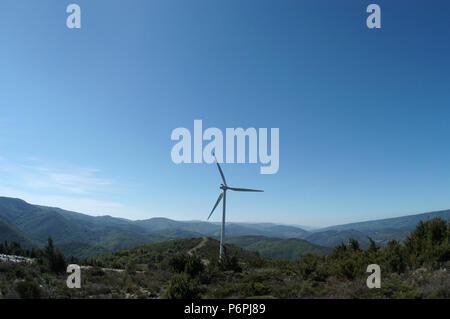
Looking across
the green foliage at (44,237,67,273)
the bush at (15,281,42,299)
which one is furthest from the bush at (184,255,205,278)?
the green foliage at (44,237,67,273)

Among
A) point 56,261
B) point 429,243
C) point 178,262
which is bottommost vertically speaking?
point 178,262

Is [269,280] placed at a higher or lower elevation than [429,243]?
lower

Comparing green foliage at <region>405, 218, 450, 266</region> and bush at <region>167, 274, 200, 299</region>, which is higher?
green foliage at <region>405, 218, 450, 266</region>

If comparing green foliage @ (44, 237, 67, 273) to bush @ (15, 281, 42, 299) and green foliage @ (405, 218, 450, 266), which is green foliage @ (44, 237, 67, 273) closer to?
bush @ (15, 281, 42, 299)

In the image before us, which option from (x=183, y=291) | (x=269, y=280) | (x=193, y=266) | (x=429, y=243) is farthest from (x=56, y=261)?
(x=429, y=243)

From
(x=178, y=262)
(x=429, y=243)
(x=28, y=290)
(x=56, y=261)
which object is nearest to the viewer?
(x=28, y=290)

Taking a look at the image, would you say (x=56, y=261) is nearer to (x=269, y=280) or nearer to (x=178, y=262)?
(x=178, y=262)

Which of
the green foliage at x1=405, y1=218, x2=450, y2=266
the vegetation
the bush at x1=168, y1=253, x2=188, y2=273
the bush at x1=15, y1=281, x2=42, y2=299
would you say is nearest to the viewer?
the bush at x1=15, y1=281, x2=42, y2=299

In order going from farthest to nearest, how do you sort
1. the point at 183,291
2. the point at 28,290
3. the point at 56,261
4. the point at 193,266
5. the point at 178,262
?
the point at 178,262
the point at 193,266
the point at 56,261
the point at 183,291
the point at 28,290

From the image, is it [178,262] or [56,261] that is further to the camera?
[178,262]

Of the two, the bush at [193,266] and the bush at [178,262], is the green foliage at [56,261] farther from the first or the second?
the bush at [193,266]

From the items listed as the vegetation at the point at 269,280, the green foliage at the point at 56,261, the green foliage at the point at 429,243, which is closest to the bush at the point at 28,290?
the vegetation at the point at 269,280

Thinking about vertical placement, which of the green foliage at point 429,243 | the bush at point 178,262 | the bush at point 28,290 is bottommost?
the bush at point 178,262
